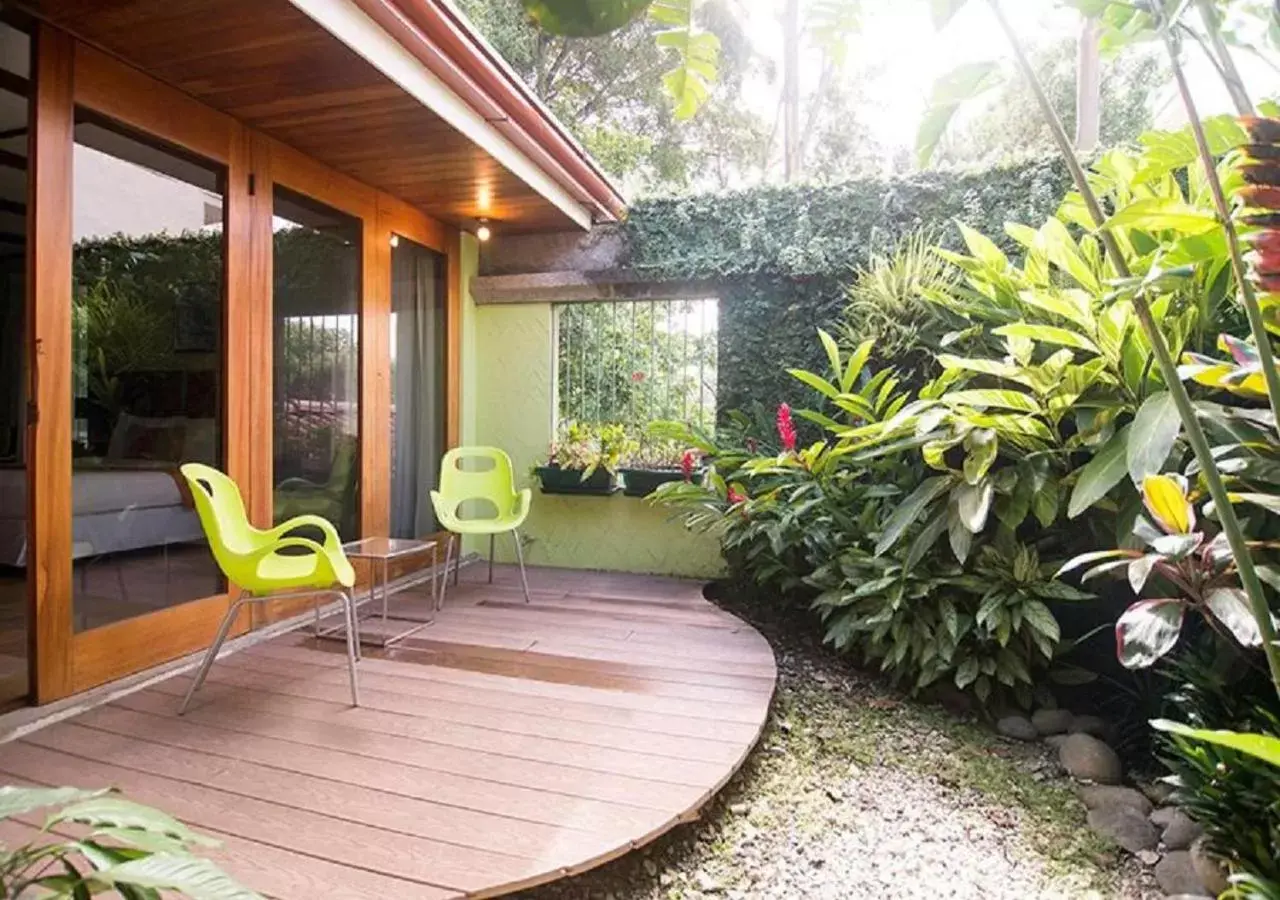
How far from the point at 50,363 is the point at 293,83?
1.40 meters

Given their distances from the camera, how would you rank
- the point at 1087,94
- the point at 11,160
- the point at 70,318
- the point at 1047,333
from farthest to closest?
1. the point at 1087,94
2. the point at 11,160
3. the point at 70,318
4. the point at 1047,333

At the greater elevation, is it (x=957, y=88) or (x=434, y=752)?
(x=957, y=88)

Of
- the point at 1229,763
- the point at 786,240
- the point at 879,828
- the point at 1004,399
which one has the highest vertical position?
the point at 786,240

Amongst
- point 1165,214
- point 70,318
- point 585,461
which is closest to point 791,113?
point 585,461

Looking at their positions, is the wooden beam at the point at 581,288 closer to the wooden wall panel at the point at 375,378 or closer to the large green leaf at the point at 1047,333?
the wooden wall panel at the point at 375,378

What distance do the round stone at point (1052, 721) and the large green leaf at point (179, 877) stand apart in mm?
2674

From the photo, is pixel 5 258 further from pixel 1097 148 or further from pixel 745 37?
pixel 745 37

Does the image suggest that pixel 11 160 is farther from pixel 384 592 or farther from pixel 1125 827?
pixel 1125 827

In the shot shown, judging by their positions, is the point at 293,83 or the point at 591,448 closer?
the point at 293,83

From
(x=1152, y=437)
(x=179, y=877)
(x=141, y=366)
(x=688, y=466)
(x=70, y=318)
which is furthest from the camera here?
(x=688, y=466)

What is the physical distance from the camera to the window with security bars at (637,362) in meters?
4.71

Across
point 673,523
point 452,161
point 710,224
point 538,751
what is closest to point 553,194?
point 452,161

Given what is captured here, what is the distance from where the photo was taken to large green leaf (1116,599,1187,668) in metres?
1.50

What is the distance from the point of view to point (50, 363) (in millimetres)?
2320
